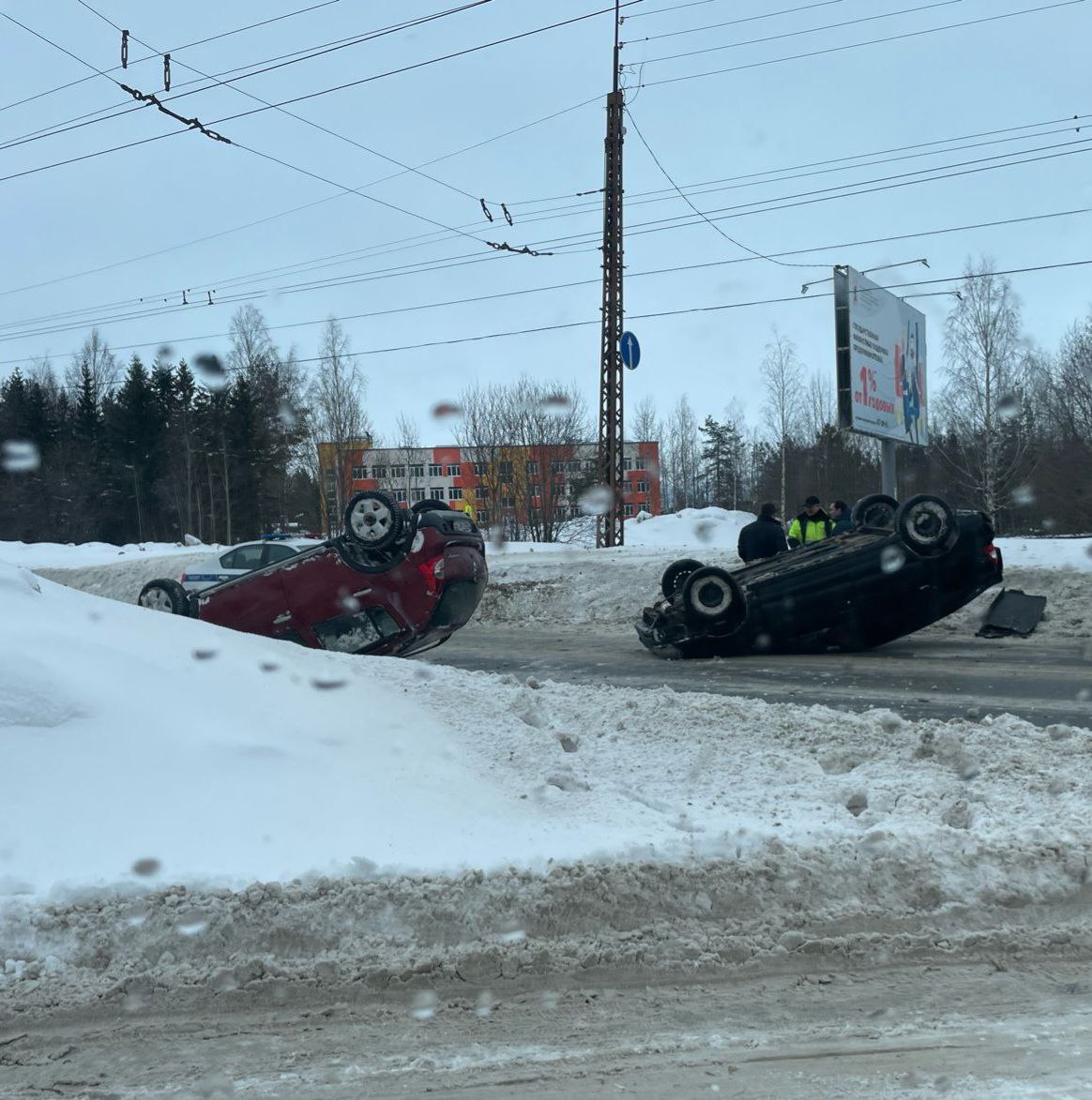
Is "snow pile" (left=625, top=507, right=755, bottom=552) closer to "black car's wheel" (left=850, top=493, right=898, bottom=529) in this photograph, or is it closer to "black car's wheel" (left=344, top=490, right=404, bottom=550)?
"black car's wheel" (left=850, top=493, right=898, bottom=529)

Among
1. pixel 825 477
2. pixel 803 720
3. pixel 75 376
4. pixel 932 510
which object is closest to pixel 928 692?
pixel 932 510

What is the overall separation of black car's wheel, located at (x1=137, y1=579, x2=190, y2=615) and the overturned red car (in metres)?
0.34

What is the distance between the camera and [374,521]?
980 centimetres

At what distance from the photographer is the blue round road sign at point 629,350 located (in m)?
23.8

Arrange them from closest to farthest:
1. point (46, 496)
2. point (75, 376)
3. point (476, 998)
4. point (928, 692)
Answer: point (476, 998), point (928, 692), point (46, 496), point (75, 376)

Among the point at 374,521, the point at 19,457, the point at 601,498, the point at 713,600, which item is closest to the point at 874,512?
the point at 713,600

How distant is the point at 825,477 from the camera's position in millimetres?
52812

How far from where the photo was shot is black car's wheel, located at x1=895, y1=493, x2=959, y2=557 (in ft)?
37.8

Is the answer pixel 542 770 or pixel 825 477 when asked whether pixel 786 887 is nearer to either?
pixel 542 770

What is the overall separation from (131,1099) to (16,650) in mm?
2481

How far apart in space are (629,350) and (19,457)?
132 ft

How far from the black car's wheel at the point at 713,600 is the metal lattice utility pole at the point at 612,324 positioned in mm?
11948

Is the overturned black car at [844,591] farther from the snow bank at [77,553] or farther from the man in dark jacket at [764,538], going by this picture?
the snow bank at [77,553]

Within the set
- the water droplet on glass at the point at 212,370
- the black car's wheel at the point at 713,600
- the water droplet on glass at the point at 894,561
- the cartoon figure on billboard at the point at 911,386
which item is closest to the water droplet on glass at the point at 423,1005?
the black car's wheel at the point at 713,600
